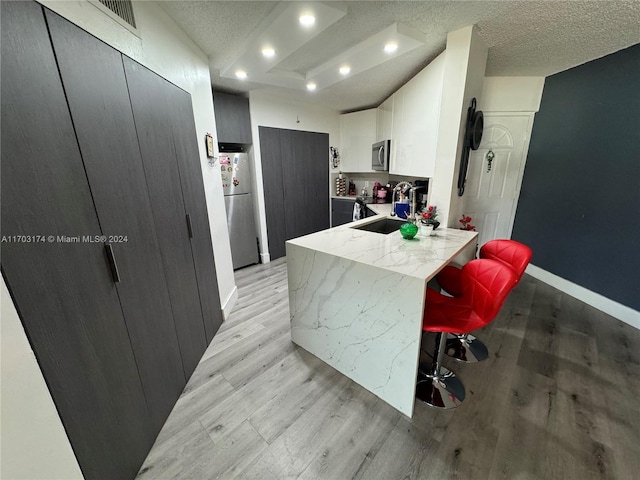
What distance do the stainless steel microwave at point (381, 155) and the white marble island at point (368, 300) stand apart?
6.13 ft

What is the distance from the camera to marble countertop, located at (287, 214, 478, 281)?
136cm

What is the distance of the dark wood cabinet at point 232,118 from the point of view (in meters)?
3.06

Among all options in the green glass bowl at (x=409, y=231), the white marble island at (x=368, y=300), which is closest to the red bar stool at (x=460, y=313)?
the white marble island at (x=368, y=300)

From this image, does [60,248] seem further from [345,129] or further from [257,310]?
[345,129]

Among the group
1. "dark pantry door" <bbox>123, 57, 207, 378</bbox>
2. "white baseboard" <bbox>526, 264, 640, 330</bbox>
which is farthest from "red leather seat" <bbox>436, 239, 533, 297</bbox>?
"dark pantry door" <bbox>123, 57, 207, 378</bbox>

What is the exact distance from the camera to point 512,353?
6.26 feet

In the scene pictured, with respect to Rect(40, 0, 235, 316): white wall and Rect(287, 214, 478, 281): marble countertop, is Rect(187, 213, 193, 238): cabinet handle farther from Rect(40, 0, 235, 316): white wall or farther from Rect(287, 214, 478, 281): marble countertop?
Rect(287, 214, 478, 281): marble countertop

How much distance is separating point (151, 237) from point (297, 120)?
10.4 feet

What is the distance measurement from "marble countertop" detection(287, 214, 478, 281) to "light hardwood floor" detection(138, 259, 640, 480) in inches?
35.8

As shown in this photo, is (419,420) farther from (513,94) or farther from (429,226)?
(513,94)

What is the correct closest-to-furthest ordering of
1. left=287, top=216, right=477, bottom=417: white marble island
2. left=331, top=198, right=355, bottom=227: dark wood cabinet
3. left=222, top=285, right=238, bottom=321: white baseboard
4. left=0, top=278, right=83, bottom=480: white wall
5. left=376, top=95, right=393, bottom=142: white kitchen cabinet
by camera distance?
left=0, top=278, right=83, bottom=480: white wall, left=287, top=216, right=477, bottom=417: white marble island, left=222, top=285, right=238, bottom=321: white baseboard, left=376, top=95, right=393, bottom=142: white kitchen cabinet, left=331, top=198, right=355, bottom=227: dark wood cabinet

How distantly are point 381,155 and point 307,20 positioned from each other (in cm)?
223

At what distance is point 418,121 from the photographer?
248cm

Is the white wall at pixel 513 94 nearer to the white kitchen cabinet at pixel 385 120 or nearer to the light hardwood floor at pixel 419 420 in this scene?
the white kitchen cabinet at pixel 385 120
